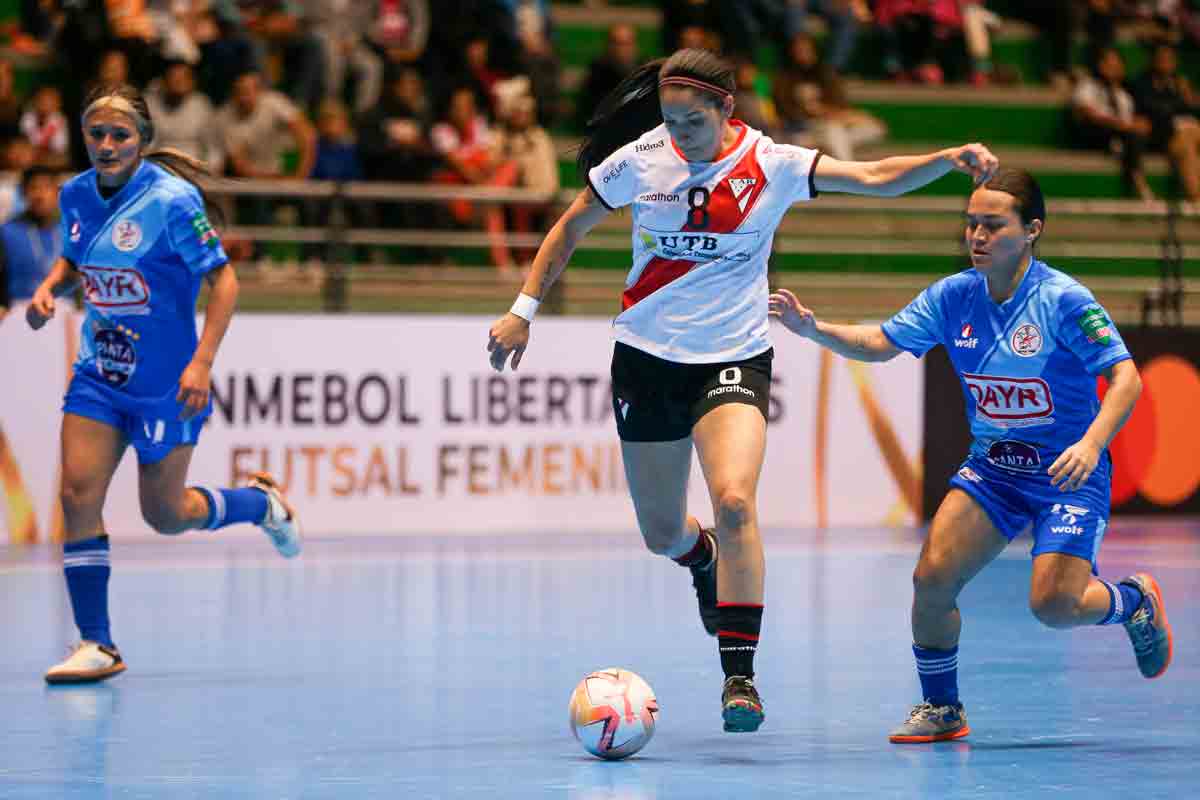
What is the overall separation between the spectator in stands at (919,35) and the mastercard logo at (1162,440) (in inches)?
238

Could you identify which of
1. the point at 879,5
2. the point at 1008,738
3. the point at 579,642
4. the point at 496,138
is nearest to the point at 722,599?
the point at 1008,738

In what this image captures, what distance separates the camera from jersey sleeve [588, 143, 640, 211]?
7012 mm

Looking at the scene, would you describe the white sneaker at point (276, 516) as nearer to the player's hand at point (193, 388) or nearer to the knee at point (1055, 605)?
the player's hand at point (193, 388)

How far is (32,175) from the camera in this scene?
1416 cm

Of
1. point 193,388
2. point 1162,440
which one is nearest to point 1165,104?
point 1162,440

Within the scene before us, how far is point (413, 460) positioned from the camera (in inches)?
577

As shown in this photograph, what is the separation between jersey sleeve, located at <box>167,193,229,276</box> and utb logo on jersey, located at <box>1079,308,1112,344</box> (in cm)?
352

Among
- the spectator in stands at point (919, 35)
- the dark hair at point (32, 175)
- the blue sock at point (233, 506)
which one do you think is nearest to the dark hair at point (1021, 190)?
the blue sock at point (233, 506)

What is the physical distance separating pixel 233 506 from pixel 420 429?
5.62 meters

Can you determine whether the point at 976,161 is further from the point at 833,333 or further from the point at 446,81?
the point at 446,81

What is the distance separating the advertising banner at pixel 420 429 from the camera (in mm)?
13883

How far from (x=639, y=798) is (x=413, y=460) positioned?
30.5 feet

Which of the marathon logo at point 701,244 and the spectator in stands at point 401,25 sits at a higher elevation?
the spectator in stands at point 401,25

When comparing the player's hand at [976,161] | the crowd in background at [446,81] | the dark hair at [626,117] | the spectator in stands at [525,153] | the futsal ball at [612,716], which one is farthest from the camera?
the spectator in stands at [525,153]
